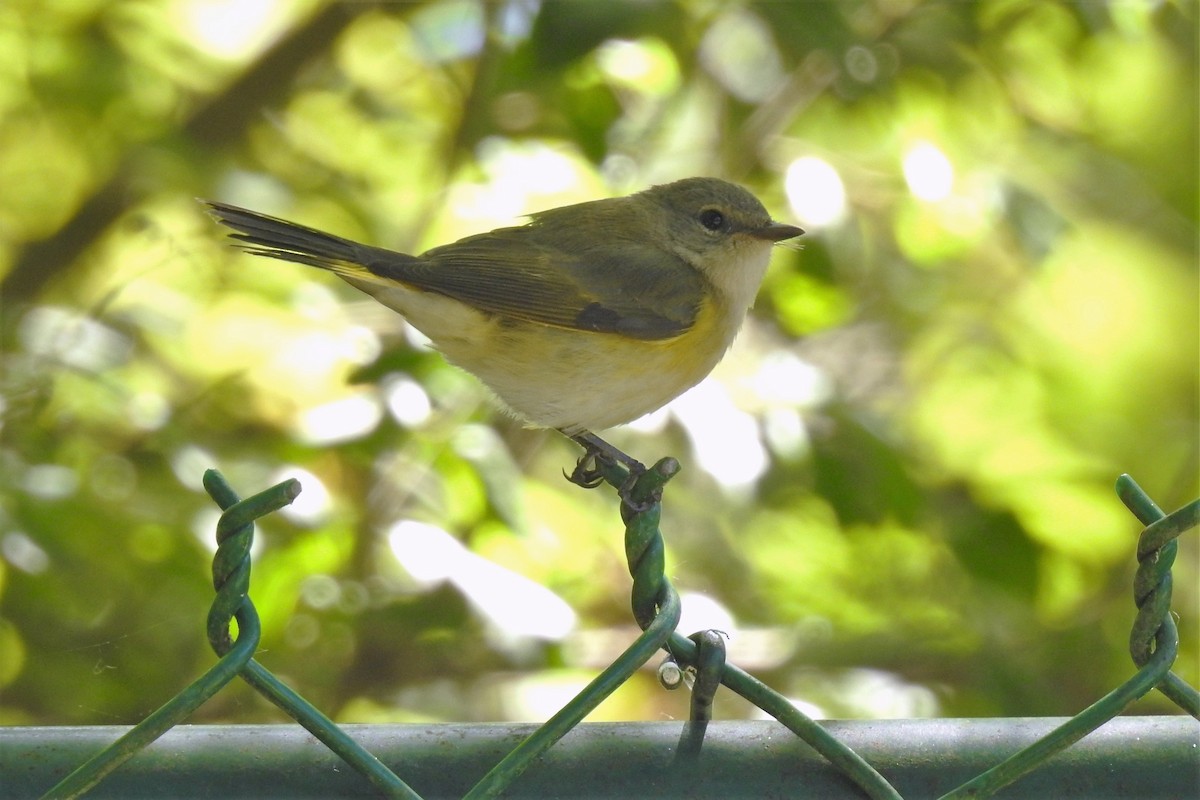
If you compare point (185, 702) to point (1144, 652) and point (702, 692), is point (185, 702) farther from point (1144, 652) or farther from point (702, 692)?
point (1144, 652)

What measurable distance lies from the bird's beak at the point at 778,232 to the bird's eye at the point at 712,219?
0.15 m

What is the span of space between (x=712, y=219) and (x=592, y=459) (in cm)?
78

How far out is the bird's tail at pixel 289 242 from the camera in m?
2.48

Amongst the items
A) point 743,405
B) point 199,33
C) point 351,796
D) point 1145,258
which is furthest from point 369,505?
point 1145,258

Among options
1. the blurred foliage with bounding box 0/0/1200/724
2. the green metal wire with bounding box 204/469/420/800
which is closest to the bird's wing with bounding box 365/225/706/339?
the blurred foliage with bounding box 0/0/1200/724

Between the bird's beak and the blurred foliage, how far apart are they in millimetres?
107

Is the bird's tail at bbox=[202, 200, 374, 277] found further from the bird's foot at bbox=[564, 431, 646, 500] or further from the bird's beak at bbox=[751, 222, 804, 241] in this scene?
the bird's beak at bbox=[751, 222, 804, 241]

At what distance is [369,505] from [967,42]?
77.8 inches

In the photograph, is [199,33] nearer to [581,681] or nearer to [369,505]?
[369,505]

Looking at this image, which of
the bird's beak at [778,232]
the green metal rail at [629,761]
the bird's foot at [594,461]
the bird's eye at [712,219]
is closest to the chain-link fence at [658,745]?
the green metal rail at [629,761]

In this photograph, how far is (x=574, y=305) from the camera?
302 cm

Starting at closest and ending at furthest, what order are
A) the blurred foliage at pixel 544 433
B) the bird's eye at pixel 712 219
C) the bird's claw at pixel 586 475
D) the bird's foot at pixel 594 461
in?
the bird's foot at pixel 594 461 < the bird's claw at pixel 586 475 < the blurred foliage at pixel 544 433 < the bird's eye at pixel 712 219

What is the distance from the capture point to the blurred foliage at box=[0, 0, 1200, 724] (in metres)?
3.01

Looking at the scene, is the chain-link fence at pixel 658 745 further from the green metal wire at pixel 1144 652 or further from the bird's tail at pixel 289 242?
the bird's tail at pixel 289 242
